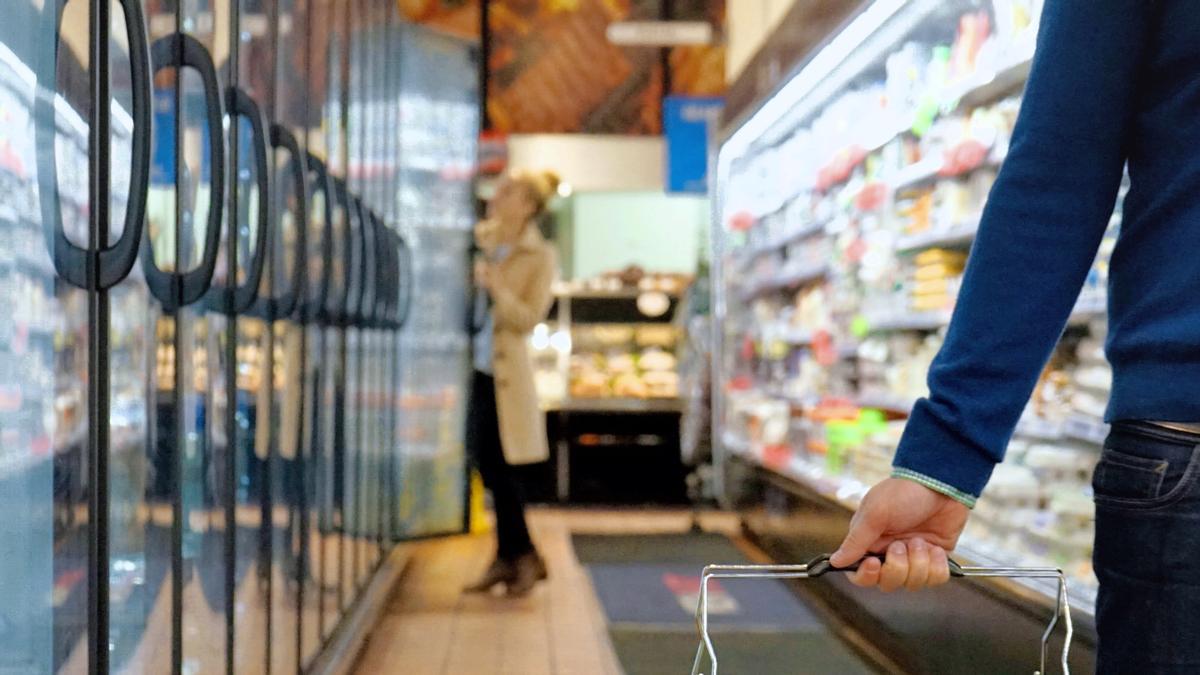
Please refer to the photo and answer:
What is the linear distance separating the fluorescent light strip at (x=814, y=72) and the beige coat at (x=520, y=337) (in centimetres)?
142

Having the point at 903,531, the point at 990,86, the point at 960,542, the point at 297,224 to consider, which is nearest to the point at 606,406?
the point at 960,542

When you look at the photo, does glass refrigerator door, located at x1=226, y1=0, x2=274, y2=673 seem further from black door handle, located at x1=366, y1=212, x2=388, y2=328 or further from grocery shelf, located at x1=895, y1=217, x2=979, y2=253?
grocery shelf, located at x1=895, y1=217, x2=979, y2=253

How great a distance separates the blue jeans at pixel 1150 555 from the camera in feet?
2.97

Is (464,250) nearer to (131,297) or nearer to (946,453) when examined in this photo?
(131,297)

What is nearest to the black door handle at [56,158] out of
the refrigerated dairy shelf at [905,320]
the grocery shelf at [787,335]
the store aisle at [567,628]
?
the store aisle at [567,628]

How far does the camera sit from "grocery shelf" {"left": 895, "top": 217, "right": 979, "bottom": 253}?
433cm

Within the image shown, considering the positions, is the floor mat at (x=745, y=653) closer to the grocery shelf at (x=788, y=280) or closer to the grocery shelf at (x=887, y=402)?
the grocery shelf at (x=887, y=402)

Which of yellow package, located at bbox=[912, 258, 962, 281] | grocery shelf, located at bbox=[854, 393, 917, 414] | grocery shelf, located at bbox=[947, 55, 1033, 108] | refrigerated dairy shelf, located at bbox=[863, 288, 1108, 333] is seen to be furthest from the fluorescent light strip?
grocery shelf, located at bbox=[854, 393, 917, 414]

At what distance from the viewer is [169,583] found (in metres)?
2.41

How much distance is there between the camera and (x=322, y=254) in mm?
3982

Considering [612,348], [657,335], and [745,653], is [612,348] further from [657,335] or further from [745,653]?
[745,653]

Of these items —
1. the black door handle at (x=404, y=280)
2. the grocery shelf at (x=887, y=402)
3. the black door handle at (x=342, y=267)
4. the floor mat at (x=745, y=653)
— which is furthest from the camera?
the black door handle at (x=404, y=280)

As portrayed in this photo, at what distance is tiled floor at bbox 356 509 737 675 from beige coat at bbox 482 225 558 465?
2.16 feet

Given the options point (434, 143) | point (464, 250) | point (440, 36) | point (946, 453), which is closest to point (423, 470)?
point (464, 250)
